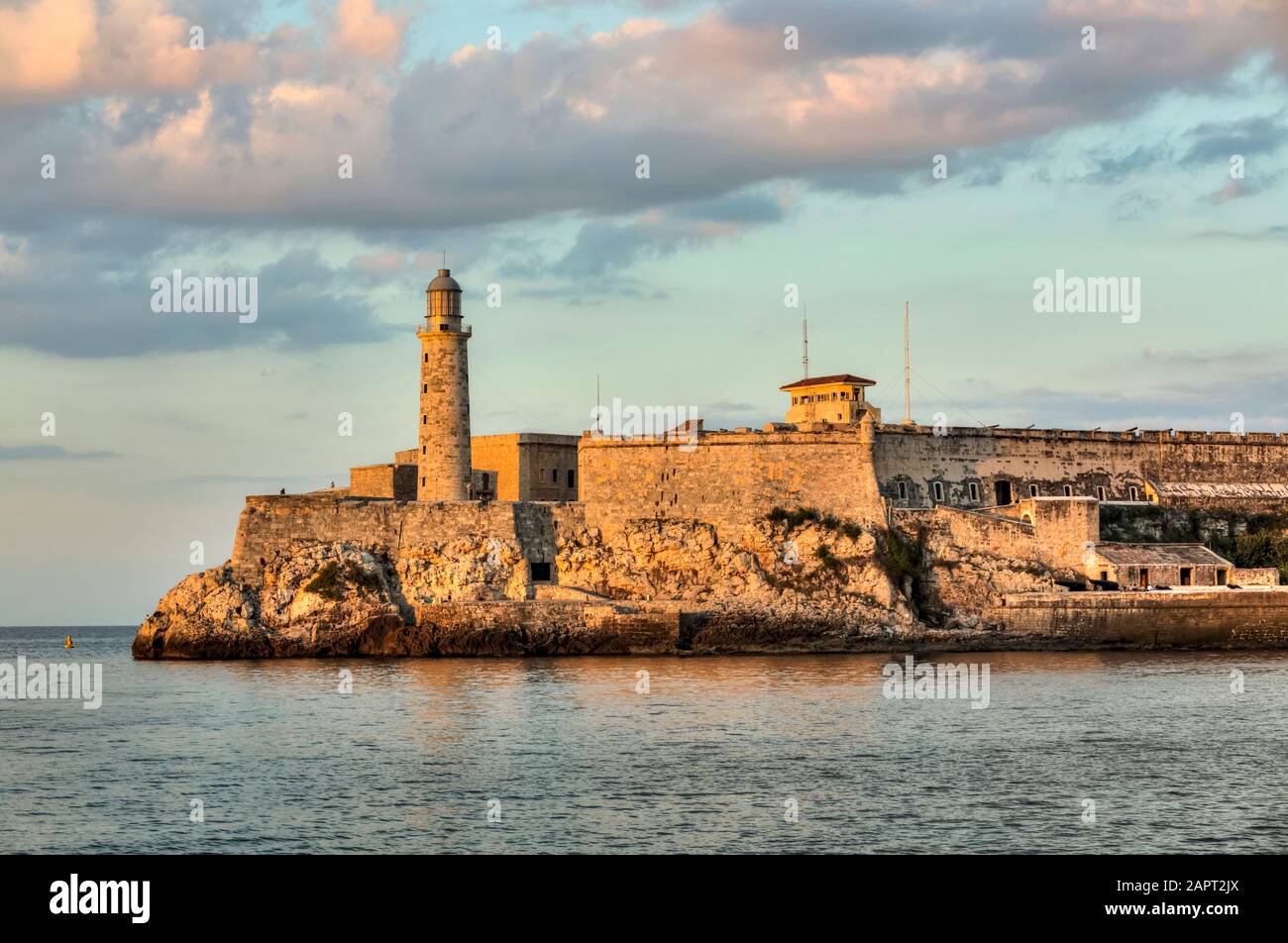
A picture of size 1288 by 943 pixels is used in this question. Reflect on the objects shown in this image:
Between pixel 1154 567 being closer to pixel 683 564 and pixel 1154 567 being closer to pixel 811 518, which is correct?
pixel 811 518

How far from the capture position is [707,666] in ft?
127

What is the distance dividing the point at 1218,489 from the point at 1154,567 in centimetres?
884

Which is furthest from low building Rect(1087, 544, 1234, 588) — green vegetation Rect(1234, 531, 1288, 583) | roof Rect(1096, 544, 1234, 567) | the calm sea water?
the calm sea water

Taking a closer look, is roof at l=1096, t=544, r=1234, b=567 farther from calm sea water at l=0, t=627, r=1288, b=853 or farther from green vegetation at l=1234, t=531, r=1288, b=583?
calm sea water at l=0, t=627, r=1288, b=853

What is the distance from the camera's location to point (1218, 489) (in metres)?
52.5

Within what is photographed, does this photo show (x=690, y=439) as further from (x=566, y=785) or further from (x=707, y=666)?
(x=566, y=785)

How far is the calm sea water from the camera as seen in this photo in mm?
17969

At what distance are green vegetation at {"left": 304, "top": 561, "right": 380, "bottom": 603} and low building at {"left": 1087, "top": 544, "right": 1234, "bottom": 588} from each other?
2054cm

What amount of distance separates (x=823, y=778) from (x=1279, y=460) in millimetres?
38005

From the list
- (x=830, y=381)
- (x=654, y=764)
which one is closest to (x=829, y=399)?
(x=830, y=381)
